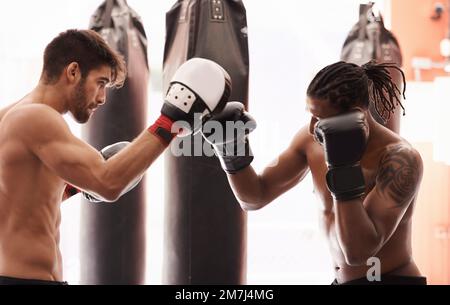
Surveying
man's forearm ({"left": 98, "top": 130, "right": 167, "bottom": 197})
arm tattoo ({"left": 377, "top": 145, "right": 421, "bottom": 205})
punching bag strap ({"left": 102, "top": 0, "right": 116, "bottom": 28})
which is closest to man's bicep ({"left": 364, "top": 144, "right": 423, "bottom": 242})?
arm tattoo ({"left": 377, "top": 145, "right": 421, "bottom": 205})

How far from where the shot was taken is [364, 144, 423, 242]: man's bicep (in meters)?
1.72

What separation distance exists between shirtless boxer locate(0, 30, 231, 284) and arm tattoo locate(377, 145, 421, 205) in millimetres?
551

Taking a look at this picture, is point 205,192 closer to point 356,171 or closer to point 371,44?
point 356,171

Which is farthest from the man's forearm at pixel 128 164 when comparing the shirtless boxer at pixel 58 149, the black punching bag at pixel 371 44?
the black punching bag at pixel 371 44

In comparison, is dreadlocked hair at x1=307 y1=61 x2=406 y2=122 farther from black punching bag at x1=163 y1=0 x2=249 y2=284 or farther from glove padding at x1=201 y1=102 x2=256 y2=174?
black punching bag at x1=163 y1=0 x2=249 y2=284

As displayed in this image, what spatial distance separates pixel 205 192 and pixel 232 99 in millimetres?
406

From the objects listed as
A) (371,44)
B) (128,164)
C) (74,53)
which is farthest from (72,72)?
(371,44)

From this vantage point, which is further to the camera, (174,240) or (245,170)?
(174,240)

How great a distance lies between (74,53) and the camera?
1772mm

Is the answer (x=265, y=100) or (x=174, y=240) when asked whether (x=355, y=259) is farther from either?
(x=265, y=100)

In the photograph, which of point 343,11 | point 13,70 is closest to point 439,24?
point 343,11

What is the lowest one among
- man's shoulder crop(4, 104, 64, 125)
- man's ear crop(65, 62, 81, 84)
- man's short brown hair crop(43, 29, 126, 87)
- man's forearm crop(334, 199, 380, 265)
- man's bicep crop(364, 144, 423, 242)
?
man's forearm crop(334, 199, 380, 265)

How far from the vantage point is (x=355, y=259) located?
171cm
